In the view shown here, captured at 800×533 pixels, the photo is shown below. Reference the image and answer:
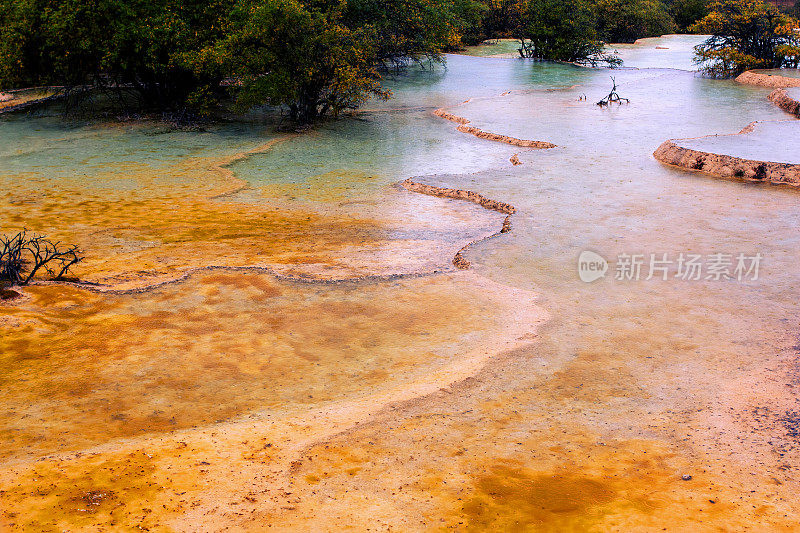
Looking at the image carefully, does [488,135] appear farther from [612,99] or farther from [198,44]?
[198,44]

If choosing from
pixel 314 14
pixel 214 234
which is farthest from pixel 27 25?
pixel 214 234

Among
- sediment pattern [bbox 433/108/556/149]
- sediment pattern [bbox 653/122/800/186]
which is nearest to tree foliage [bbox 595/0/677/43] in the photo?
sediment pattern [bbox 433/108/556/149]

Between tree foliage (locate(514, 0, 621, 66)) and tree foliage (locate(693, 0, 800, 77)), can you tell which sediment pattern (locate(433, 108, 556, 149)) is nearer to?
tree foliage (locate(693, 0, 800, 77))

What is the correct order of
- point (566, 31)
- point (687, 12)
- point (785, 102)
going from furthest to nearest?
point (687, 12), point (566, 31), point (785, 102)

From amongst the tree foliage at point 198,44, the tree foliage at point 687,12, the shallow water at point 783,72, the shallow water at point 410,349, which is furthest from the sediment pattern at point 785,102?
the tree foliage at point 687,12

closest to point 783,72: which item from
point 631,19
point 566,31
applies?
point 566,31

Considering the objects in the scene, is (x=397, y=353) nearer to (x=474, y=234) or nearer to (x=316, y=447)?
(x=316, y=447)
